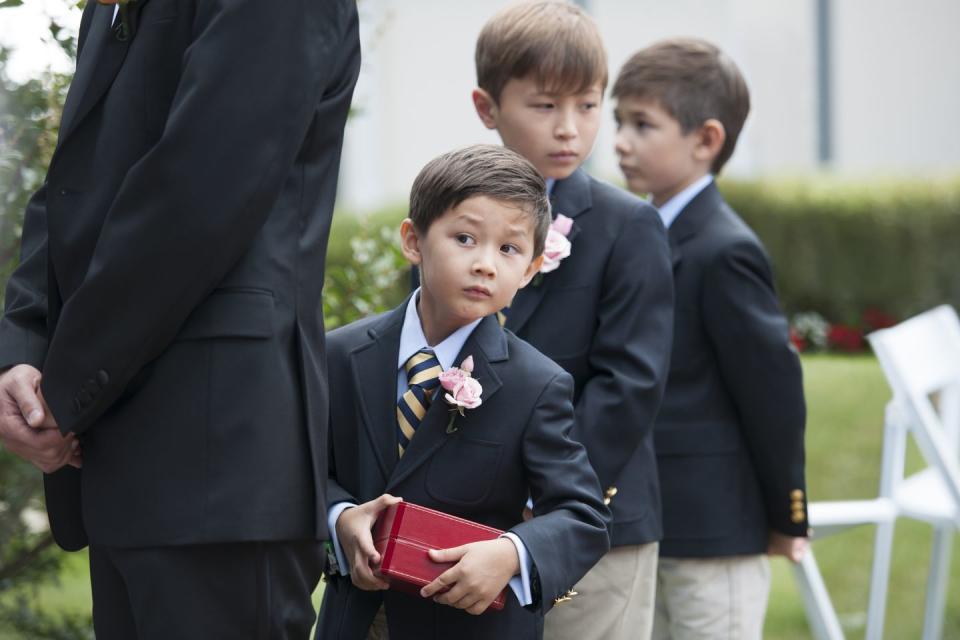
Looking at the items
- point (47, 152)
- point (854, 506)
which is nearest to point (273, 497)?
point (47, 152)

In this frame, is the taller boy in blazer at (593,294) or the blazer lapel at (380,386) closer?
the blazer lapel at (380,386)

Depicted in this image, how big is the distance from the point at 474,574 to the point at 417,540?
10 cm

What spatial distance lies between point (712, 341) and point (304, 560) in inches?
54.6

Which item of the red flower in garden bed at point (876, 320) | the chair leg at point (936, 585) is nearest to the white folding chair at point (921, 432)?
the chair leg at point (936, 585)

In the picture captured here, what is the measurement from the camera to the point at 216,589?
199 cm

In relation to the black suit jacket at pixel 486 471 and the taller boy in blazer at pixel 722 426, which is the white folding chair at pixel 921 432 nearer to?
the taller boy in blazer at pixel 722 426

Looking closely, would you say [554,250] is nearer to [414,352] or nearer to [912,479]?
[414,352]

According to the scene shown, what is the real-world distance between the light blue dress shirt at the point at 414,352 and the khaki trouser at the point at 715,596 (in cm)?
113

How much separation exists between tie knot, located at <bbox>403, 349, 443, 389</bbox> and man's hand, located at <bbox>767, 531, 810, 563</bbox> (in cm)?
126

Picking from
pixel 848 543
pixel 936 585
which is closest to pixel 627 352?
pixel 936 585

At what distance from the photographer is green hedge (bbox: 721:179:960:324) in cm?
1056

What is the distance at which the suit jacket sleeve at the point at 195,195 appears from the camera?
192cm

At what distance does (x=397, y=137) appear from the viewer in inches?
492

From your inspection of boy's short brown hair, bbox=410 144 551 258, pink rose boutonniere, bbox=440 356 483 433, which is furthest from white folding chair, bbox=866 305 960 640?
pink rose boutonniere, bbox=440 356 483 433
